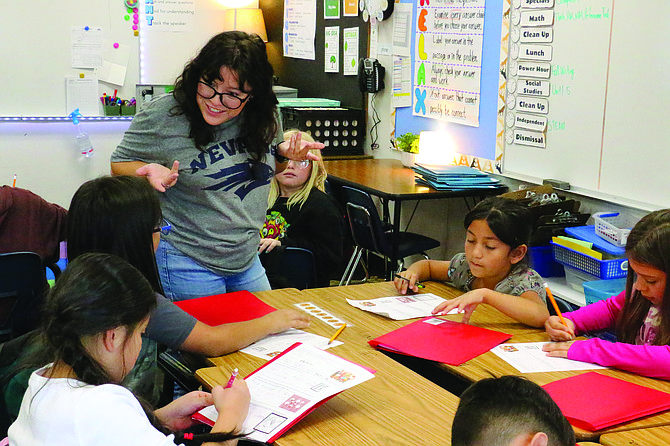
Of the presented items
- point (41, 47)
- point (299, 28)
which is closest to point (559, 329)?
point (299, 28)

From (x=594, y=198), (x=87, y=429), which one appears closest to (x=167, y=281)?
(x=87, y=429)

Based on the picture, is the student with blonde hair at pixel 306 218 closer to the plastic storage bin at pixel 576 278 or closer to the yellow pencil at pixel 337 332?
the plastic storage bin at pixel 576 278

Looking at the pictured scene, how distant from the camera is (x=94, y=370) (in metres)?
1.26

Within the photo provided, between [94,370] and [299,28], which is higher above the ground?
[299,28]

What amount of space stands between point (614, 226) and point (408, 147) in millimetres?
1838

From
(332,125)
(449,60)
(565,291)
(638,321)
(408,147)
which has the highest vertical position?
(449,60)

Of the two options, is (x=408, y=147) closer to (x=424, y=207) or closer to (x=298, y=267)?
(x=424, y=207)

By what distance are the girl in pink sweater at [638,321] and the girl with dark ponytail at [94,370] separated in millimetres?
903

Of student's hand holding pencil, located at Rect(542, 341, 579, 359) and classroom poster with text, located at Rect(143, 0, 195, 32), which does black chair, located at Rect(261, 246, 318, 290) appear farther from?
classroom poster with text, located at Rect(143, 0, 195, 32)

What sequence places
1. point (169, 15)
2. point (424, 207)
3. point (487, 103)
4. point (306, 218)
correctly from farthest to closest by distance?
point (169, 15), point (424, 207), point (487, 103), point (306, 218)

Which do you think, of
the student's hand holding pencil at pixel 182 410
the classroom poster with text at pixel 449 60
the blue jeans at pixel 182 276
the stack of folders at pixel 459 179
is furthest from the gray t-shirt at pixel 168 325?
the classroom poster with text at pixel 449 60

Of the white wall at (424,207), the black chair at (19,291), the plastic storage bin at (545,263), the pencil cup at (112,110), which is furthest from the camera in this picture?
the pencil cup at (112,110)

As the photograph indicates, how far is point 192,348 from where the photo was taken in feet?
5.77

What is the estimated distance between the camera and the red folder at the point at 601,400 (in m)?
1.46
